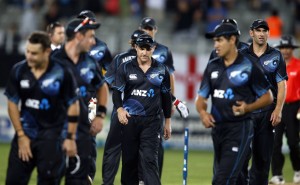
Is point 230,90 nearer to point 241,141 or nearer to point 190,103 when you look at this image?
point 241,141

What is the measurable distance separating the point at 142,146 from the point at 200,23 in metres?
12.8

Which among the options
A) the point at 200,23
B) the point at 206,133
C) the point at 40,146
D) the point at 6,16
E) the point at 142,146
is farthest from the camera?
the point at 6,16

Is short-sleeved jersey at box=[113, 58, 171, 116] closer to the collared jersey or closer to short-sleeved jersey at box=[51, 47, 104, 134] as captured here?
short-sleeved jersey at box=[51, 47, 104, 134]

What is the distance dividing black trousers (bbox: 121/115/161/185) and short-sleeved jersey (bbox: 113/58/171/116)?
0.14 metres

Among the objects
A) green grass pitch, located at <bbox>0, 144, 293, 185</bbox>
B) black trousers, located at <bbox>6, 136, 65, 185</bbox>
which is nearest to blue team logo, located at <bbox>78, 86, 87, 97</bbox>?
black trousers, located at <bbox>6, 136, 65, 185</bbox>

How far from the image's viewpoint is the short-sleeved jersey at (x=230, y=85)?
10625mm

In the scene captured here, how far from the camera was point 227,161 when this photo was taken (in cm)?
1055

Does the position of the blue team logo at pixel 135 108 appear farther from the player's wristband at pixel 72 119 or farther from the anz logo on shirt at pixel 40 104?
the anz logo on shirt at pixel 40 104

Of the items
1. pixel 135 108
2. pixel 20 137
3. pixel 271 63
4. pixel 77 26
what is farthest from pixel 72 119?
pixel 271 63

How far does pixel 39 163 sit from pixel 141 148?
283cm

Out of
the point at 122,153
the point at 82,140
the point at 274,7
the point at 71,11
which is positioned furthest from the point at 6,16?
the point at 82,140

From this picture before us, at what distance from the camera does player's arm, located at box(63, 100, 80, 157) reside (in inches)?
381

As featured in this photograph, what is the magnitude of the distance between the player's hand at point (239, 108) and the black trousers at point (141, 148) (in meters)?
1.97

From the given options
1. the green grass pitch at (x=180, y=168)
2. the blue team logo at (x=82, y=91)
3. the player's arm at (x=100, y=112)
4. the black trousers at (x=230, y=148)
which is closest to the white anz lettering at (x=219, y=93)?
the black trousers at (x=230, y=148)
